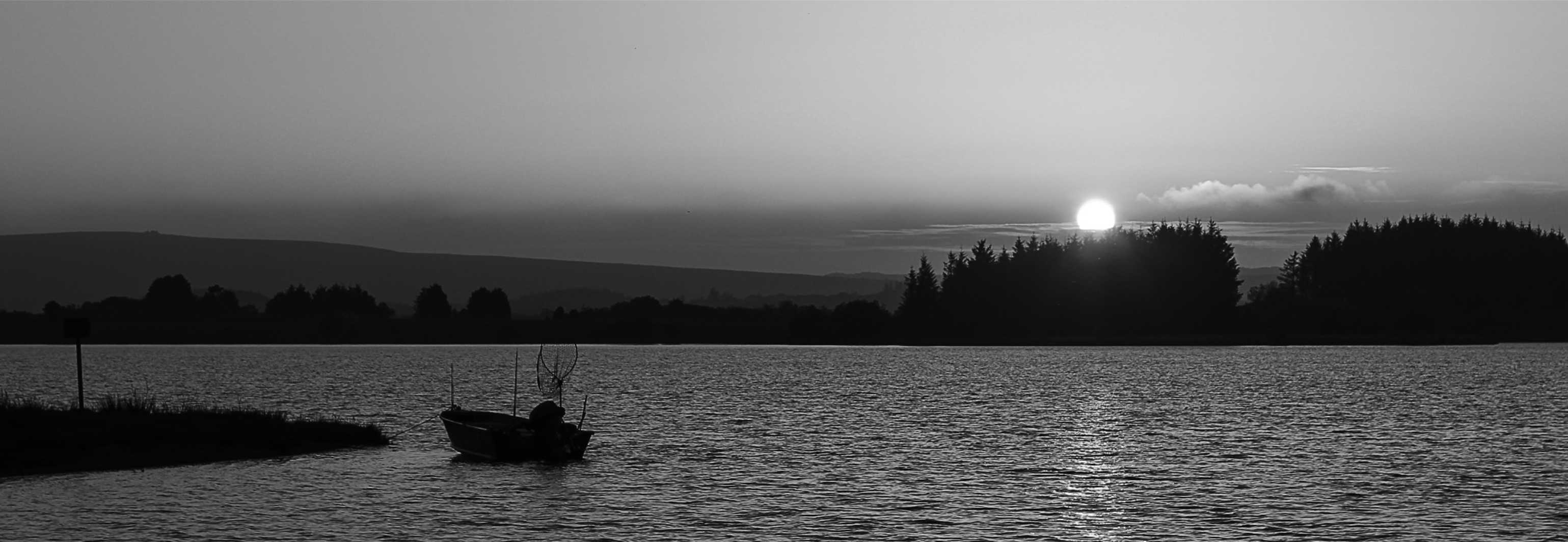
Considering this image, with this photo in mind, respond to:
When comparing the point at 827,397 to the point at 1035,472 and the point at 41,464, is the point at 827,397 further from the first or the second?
the point at 41,464

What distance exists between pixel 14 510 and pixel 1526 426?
66611 mm

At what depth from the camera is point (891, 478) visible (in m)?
48.5

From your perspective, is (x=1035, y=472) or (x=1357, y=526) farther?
(x=1035, y=472)

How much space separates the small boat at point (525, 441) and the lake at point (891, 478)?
2.49ft

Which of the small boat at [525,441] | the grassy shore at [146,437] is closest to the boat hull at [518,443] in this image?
the small boat at [525,441]

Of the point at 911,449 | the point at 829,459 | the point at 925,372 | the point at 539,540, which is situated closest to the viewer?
the point at 539,540

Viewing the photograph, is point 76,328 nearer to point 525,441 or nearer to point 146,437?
point 146,437

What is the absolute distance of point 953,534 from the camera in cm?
3603

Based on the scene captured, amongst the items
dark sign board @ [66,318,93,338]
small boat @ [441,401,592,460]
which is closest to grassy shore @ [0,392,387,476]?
dark sign board @ [66,318,93,338]

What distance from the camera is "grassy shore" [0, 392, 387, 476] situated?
45531 millimetres

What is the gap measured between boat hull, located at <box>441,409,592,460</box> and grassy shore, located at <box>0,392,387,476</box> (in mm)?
5824

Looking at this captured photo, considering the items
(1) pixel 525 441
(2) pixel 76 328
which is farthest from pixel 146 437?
(1) pixel 525 441

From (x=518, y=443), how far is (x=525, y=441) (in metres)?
0.31

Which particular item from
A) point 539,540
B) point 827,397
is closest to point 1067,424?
point 827,397
